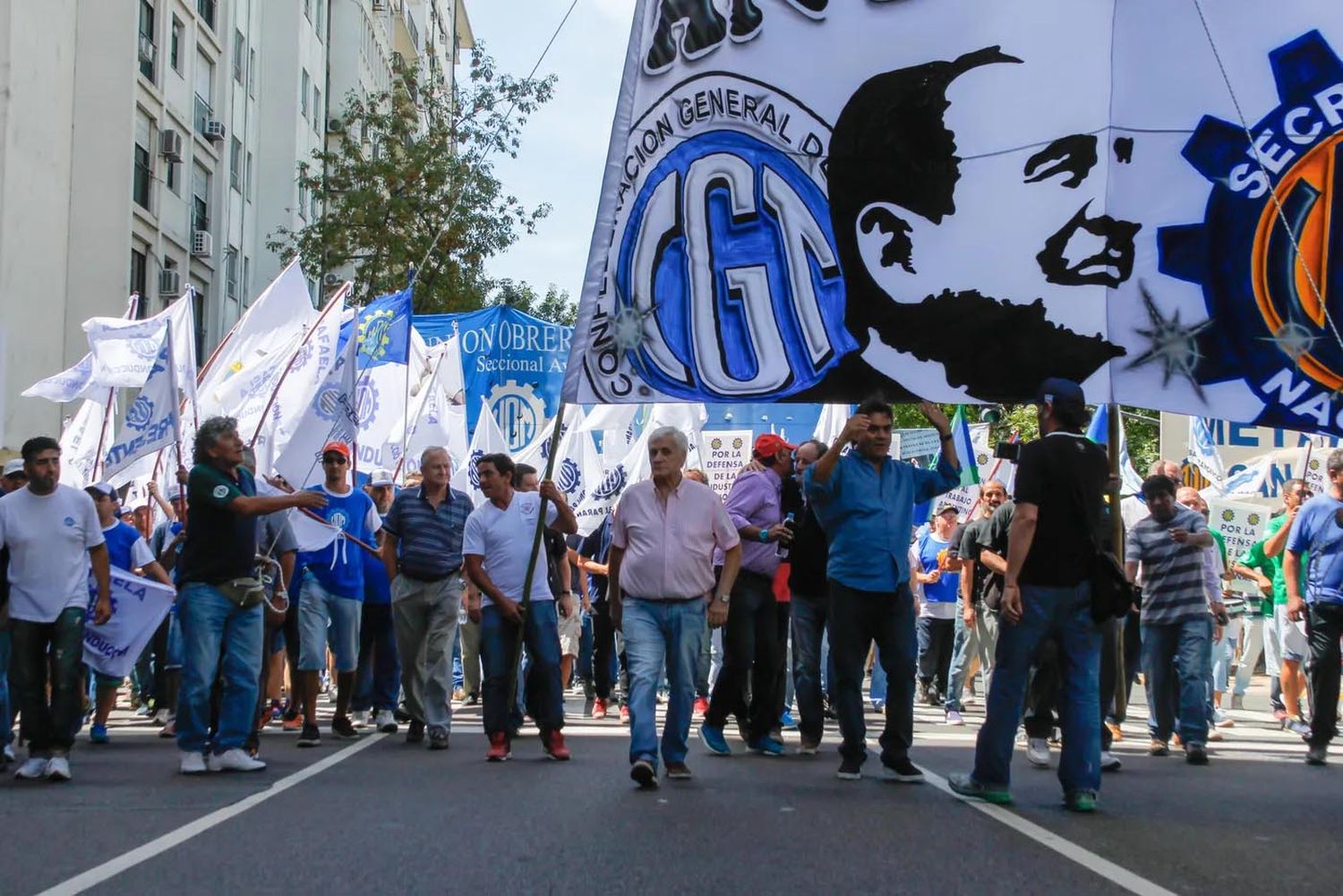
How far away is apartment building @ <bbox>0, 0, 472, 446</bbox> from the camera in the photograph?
3609 centimetres

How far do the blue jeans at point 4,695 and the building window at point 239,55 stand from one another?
122 ft

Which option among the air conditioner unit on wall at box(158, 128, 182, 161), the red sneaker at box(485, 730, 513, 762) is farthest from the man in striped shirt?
the air conditioner unit on wall at box(158, 128, 182, 161)

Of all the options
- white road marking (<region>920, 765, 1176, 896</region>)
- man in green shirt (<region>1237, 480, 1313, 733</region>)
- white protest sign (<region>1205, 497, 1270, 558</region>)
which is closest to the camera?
white road marking (<region>920, 765, 1176, 896</region>)

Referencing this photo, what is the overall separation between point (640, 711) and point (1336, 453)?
5.17m

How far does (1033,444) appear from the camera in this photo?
9.23 m

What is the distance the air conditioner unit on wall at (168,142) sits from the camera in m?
40.3

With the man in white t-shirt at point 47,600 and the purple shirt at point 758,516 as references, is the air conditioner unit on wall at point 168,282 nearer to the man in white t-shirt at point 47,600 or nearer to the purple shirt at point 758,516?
the purple shirt at point 758,516

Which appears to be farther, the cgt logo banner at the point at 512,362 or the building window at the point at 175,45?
the building window at the point at 175,45

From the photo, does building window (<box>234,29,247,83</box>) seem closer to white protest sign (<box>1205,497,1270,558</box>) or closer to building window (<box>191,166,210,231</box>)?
building window (<box>191,166,210,231</box>)

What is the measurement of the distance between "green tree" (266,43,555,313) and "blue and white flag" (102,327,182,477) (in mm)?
19946

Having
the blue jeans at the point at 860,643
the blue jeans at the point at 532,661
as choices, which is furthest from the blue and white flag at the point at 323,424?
the blue jeans at the point at 860,643

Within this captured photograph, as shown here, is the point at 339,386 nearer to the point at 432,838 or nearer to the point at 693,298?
the point at 693,298

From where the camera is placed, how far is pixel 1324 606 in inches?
479

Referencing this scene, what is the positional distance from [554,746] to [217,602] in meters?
2.23
